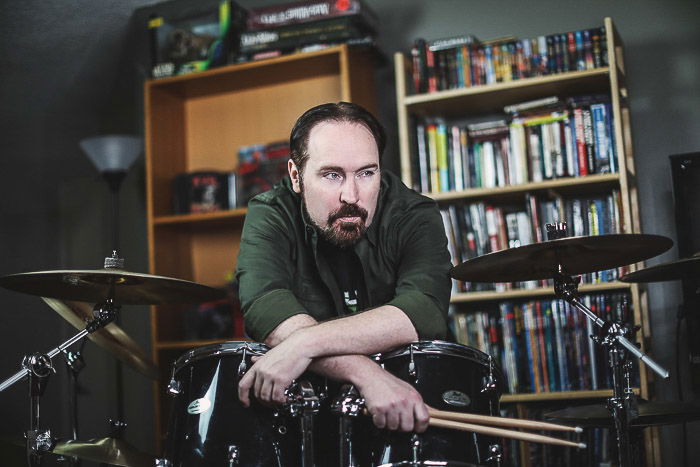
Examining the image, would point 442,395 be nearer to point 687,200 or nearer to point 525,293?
point 525,293

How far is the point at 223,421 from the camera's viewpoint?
60.4 inches

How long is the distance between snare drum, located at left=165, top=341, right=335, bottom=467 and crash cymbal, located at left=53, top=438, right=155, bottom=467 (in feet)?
0.53

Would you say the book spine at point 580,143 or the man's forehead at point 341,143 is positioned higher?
the book spine at point 580,143

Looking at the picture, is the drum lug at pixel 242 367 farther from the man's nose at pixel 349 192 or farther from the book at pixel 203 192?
the book at pixel 203 192

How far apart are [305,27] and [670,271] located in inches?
66.1

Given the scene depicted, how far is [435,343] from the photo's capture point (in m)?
1.54

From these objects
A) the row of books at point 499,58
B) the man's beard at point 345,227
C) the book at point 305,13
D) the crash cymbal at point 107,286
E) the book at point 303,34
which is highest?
the book at point 305,13

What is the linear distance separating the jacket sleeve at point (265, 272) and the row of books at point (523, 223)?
3.21ft

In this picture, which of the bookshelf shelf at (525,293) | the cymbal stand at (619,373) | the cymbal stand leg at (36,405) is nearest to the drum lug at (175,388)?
the cymbal stand leg at (36,405)

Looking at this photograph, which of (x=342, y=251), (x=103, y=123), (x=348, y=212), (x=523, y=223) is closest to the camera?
(x=348, y=212)

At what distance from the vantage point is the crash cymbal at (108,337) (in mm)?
2049

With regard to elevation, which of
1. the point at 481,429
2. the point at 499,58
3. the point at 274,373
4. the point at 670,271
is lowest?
the point at 481,429

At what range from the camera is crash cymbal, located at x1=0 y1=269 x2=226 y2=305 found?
1.85 meters

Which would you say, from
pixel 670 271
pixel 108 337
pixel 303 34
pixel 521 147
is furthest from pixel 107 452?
pixel 303 34
